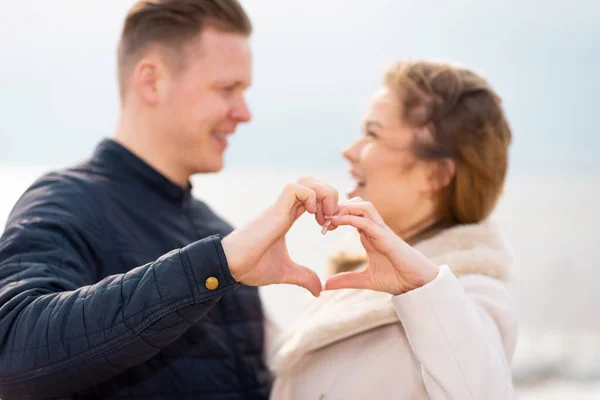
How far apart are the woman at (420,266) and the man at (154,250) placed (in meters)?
0.18

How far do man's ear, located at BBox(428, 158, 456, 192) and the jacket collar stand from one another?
848 millimetres

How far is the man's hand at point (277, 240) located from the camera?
4.45 feet

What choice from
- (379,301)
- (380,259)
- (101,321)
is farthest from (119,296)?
(379,301)

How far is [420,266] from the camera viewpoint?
5.15 feet

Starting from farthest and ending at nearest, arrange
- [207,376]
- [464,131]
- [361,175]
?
[361,175] → [464,131] → [207,376]

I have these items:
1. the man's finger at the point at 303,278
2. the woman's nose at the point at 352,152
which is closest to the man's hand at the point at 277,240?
the man's finger at the point at 303,278

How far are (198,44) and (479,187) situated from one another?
1.03m

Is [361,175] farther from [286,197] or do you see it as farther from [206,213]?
[286,197]

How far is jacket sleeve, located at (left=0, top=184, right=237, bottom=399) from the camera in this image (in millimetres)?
1316

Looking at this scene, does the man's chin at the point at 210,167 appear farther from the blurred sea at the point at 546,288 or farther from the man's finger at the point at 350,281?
the man's finger at the point at 350,281

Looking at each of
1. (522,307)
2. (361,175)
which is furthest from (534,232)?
(361,175)

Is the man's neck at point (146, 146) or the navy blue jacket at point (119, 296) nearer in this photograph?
the navy blue jacket at point (119, 296)

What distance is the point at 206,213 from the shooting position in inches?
97.0

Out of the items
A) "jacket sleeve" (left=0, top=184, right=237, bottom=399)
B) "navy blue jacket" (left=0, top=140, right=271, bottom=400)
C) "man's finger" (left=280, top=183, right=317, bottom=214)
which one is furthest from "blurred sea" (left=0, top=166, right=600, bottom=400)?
"man's finger" (left=280, top=183, right=317, bottom=214)
